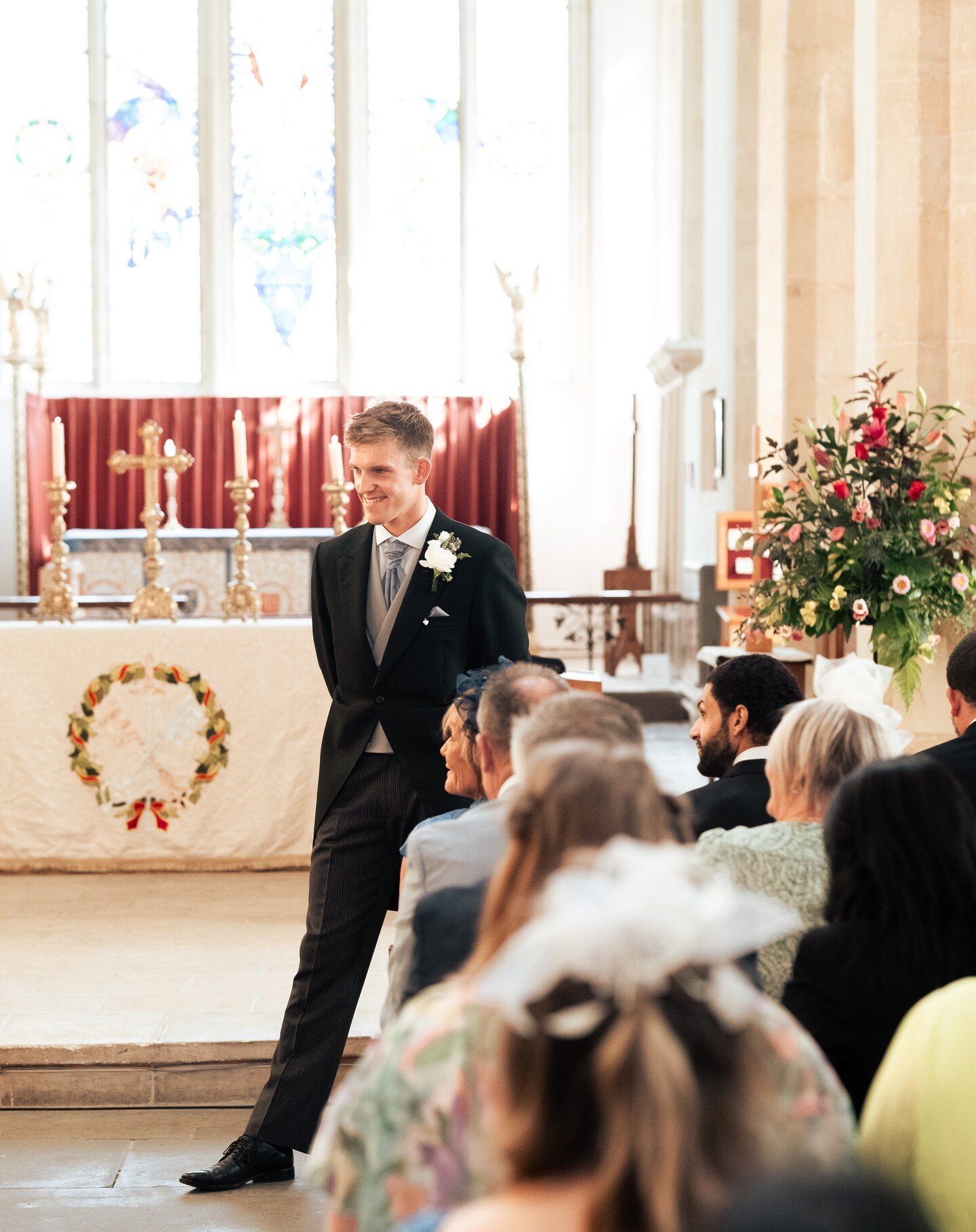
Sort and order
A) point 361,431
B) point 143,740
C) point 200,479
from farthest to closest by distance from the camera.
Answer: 1. point 200,479
2. point 143,740
3. point 361,431

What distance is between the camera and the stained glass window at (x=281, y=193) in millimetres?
13758

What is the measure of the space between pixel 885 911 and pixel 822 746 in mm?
529

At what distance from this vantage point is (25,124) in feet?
44.8

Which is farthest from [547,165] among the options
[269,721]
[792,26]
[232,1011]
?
[232,1011]

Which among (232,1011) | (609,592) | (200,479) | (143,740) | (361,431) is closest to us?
(361,431)

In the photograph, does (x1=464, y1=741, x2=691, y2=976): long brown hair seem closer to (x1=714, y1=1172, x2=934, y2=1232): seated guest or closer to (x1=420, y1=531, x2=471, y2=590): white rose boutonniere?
(x1=714, y1=1172, x2=934, y2=1232): seated guest

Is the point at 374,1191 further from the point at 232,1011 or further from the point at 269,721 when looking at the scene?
the point at 269,721

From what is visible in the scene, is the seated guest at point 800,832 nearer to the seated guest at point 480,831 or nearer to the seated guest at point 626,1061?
the seated guest at point 480,831

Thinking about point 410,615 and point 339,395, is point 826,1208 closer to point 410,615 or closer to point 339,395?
point 410,615

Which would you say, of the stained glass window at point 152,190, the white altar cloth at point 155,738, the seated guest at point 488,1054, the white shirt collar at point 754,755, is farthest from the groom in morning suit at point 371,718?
the stained glass window at point 152,190

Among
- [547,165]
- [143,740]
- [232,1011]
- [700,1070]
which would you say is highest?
[547,165]

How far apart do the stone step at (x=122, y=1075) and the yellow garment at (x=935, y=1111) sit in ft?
8.72

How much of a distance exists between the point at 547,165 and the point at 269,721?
9788mm

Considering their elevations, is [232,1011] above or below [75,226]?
below
